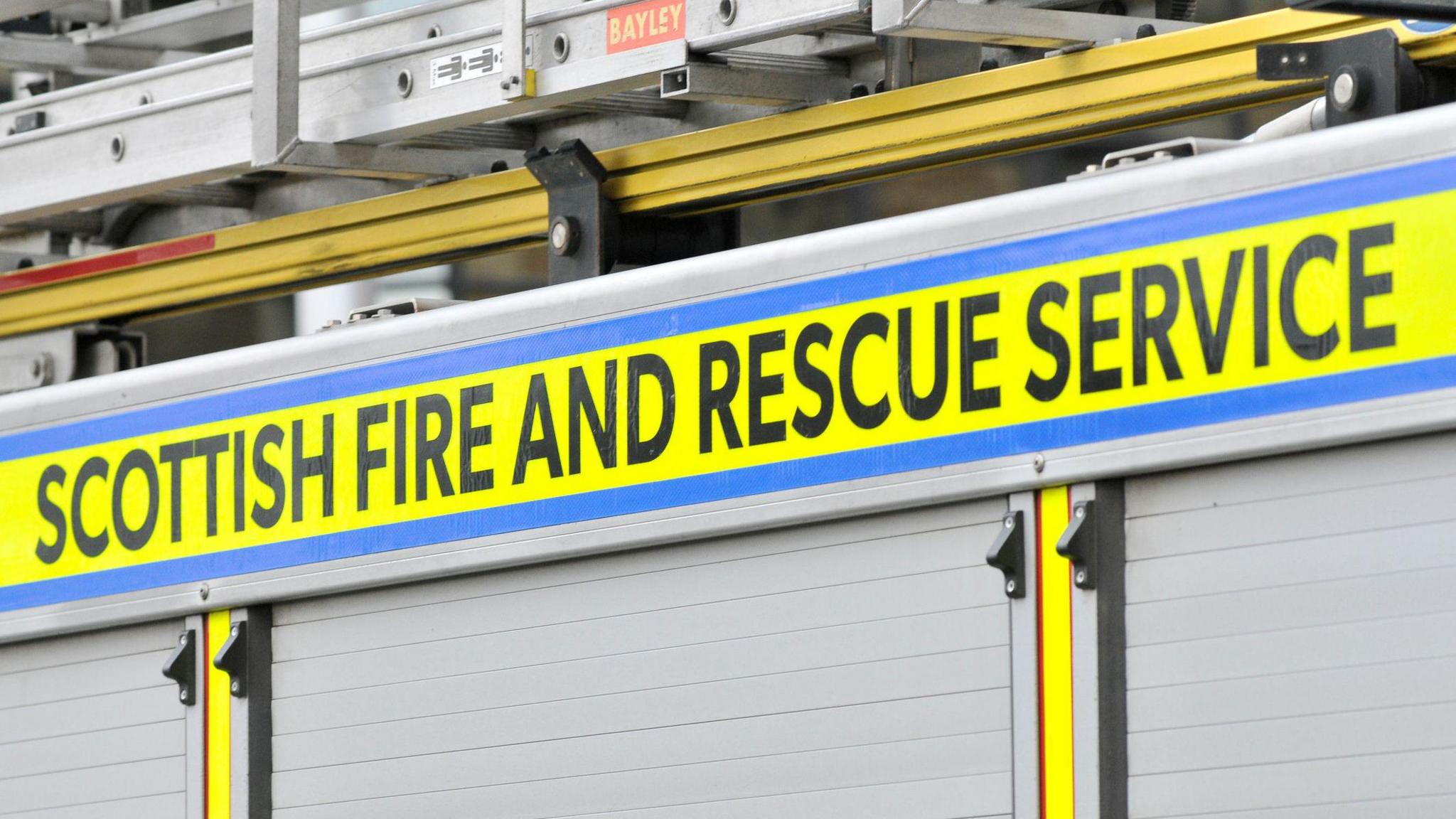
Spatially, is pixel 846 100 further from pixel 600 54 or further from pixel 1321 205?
pixel 1321 205

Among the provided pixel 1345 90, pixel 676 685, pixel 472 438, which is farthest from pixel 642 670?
pixel 1345 90

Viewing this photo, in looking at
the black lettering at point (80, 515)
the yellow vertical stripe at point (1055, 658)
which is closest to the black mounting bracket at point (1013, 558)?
the yellow vertical stripe at point (1055, 658)

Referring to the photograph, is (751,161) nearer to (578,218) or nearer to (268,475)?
(578,218)

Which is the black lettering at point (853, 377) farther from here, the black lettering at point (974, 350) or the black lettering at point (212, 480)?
the black lettering at point (212, 480)

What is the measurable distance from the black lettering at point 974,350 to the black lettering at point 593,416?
26.0 inches

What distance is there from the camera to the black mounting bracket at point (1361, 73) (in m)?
3.22

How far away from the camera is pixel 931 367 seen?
3.35 metres

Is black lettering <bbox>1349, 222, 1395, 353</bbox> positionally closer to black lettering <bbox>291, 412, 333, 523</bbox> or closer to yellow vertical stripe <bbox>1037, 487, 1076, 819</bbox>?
yellow vertical stripe <bbox>1037, 487, 1076, 819</bbox>

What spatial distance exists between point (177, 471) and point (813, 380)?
56.9 inches

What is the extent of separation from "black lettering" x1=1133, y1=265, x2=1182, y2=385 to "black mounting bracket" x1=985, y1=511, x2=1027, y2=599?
0.92ft

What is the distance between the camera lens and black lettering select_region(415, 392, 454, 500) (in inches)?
156

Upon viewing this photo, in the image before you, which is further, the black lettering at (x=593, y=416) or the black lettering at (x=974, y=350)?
the black lettering at (x=593, y=416)

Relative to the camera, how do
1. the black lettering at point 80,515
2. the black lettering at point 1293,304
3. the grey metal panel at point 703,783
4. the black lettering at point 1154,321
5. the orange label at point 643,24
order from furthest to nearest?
1. the black lettering at point 80,515
2. the orange label at point 643,24
3. the grey metal panel at point 703,783
4. the black lettering at point 1154,321
5. the black lettering at point 1293,304

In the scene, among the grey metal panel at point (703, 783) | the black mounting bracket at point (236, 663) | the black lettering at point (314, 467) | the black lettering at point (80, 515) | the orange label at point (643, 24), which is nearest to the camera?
the grey metal panel at point (703, 783)
